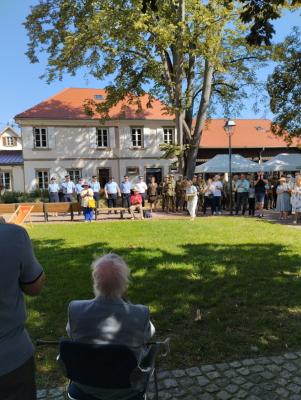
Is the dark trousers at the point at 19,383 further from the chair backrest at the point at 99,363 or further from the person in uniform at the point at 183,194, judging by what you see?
the person in uniform at the point at 183,194

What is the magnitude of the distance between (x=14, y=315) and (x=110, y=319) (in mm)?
640

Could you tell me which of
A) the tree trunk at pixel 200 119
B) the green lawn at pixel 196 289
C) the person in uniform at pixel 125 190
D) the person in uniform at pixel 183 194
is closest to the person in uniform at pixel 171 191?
the person in uniform at pixel 183 194

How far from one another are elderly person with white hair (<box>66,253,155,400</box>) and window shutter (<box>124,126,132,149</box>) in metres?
27.6

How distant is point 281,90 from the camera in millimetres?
19047

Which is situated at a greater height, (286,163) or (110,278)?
(286,163)

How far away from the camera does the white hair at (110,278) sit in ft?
7.22

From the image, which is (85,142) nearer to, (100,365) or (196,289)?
(196,289)

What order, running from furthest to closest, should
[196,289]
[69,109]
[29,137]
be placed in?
[69,109]
[29,137]
[196,289]

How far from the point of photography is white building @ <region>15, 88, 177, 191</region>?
27.6 metres

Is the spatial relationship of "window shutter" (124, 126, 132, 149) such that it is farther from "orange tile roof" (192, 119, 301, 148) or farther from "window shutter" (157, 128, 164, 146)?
"orange tile roof" (192, 119, 301, 148)

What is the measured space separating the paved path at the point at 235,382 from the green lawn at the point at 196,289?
0.48 ft

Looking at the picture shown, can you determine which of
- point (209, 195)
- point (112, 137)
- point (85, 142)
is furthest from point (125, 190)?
point (85, 142)

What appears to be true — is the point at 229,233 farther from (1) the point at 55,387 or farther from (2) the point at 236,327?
(1) the point at 55,387

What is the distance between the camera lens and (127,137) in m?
29.3
